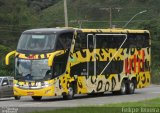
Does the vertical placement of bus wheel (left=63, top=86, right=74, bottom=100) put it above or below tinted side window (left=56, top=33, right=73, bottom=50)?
below

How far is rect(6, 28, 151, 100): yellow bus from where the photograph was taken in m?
30.2

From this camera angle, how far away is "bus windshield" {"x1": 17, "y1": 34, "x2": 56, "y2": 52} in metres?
30.4

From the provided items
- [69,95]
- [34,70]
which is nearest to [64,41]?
[34,70]

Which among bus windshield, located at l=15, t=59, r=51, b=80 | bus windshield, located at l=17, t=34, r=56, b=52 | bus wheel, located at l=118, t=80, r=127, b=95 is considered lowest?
bus wheel, located at l=118, t=80, r=127, b=95

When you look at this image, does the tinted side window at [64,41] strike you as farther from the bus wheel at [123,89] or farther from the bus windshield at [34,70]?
the bus wheel at [123,89]

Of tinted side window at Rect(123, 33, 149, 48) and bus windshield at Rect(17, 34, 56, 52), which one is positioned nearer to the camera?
bus windshield at Rect(17, 34, 56, 52)

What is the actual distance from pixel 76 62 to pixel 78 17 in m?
67.4

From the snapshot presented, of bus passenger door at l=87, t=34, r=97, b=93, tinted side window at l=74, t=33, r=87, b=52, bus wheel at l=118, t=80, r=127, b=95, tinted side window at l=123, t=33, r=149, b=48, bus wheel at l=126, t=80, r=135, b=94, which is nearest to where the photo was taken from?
tinted side window at l=74, t=33, r=87, b=52

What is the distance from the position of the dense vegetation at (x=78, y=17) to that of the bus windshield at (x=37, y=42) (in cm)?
3365

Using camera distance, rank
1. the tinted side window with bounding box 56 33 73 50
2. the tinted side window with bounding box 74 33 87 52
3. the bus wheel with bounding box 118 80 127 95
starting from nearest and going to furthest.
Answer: the tinted side window with bounding box 56 33 73 50, the tinted side window with bounding box 74 33 87 52, the bus wheel with bounding box 118 80 127 95

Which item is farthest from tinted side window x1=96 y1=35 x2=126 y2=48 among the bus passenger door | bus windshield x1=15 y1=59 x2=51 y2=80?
bus windshield x1=15 y1=59 x2=51 y2=80

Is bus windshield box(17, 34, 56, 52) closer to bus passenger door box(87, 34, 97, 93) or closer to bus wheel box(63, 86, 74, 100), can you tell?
bus wheel box(63, 86, 74, 100)

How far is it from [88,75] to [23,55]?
177 inches

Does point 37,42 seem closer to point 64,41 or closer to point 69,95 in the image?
point 64,41
